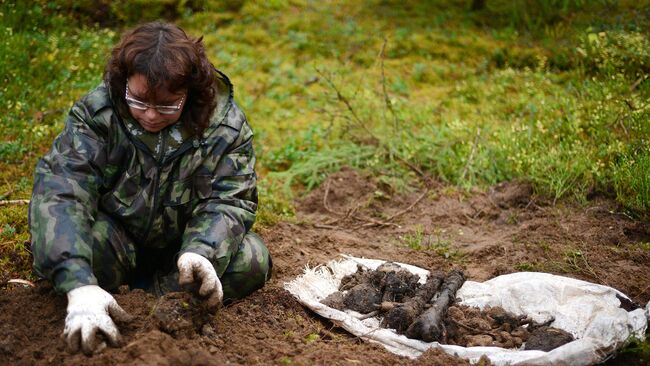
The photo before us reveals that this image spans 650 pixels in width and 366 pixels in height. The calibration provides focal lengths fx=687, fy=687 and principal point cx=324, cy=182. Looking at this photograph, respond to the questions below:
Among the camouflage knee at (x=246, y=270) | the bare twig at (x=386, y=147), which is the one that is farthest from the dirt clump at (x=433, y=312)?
the bare twig at (x=386, y=147)

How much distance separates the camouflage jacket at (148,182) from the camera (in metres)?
2.76

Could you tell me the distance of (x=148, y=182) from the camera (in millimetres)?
3021

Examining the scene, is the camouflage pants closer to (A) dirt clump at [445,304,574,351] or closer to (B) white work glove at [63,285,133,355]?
(B) white work glove at [63,285,133,355]

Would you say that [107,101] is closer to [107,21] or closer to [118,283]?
[118,283]

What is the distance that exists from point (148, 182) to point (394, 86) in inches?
141

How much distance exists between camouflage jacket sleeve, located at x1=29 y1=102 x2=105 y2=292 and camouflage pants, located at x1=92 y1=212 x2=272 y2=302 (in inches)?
6.2

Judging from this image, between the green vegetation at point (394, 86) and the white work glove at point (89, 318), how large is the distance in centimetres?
113

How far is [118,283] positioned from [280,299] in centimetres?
75

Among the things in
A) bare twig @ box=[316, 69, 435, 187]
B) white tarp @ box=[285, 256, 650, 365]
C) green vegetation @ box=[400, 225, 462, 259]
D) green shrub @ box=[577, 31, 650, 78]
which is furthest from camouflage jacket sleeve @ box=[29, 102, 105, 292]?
green shrub @ box=[577, 31, 650, 78]

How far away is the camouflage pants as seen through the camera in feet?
9.96

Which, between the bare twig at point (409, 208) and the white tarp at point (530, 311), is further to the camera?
the bare twig at point (409, 208)

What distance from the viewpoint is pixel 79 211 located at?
109 inches

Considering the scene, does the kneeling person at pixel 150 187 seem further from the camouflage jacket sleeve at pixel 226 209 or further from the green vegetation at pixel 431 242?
the green vegetation at pixel 431 242

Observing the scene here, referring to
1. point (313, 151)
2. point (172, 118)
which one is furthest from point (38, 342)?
point (313, 151)
